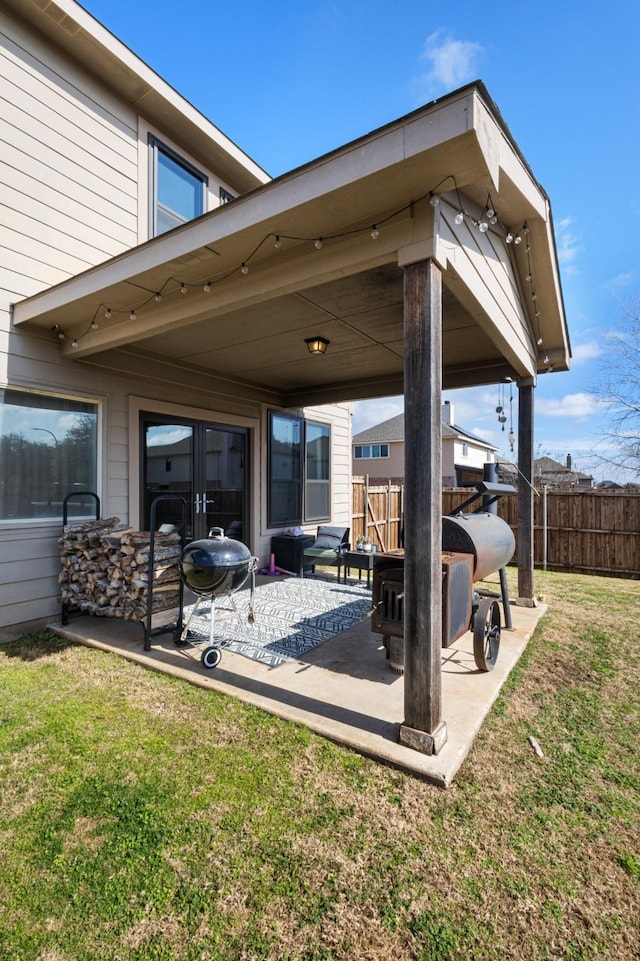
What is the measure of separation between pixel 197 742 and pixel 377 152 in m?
3.06

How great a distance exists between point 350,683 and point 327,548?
11.8ft

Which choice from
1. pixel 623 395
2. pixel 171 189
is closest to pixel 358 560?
pixel 171 189

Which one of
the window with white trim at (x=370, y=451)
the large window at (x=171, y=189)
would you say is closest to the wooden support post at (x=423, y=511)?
the large window at (x=171, y=189)

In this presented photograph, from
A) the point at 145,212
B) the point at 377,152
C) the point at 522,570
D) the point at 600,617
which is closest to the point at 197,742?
the point at 377,152

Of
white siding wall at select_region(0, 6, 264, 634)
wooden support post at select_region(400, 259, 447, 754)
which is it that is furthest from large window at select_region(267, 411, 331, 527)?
wooden support post at select_region(400, 259, 447, 754)

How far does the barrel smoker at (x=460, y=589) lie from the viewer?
2791mm

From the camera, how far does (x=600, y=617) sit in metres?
4.91

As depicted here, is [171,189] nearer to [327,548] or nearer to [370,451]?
[327,548]

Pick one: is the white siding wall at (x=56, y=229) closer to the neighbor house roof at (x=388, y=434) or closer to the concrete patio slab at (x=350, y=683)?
the concrete patio slab at (x=350, y=683)

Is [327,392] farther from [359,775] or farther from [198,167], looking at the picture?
[359,775]

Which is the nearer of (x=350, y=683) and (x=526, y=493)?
(x=350, y=683)

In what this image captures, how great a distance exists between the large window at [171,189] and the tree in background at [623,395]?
12.3 m

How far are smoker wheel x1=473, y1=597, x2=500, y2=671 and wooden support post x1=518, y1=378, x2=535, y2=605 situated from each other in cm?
176

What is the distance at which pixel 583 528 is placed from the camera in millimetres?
8227
